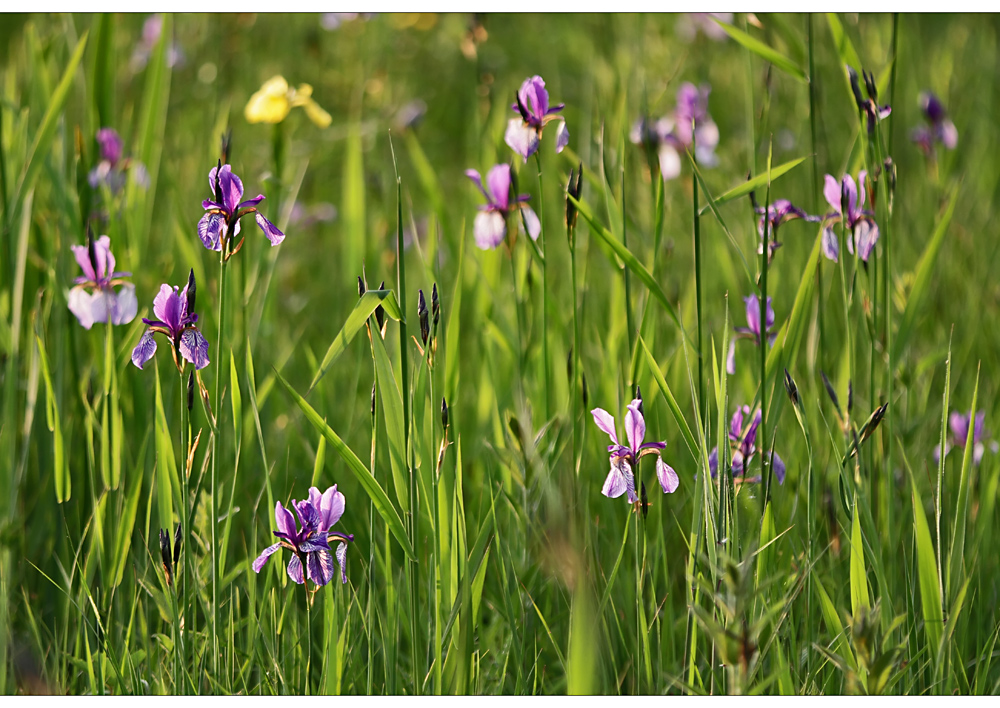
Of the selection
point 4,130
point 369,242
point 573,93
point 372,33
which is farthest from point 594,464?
point 573,93

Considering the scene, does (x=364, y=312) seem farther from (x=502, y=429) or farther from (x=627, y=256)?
(x=502, y=429)

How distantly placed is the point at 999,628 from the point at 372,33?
3281mm

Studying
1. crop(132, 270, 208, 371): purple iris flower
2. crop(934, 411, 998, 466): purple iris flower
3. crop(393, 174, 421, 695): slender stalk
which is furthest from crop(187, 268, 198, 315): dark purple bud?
crop(934, 411, 998, 466): purple iris flower

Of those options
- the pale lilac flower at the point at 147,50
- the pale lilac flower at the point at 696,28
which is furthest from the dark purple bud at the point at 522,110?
the pale lilac flower at the point at 147,50

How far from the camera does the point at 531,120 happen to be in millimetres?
1513

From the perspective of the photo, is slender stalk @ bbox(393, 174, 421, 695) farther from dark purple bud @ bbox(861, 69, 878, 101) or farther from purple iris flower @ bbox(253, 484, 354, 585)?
dark purple bud @ bbox(861, 69, 878, 101)

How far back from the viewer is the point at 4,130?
2.05 meters

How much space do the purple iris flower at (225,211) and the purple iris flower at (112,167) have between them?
96cm

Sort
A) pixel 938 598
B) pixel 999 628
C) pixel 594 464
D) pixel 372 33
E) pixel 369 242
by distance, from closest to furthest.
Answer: pixel 938 598, pixel 999 628, pixel 594 464, pixel 369 242, pixel 372 33

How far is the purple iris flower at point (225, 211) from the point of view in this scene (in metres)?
1.19

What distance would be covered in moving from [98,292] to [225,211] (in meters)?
0.55

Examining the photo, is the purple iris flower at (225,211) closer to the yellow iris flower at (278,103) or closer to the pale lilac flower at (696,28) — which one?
the yellow iris flower at (278,103)

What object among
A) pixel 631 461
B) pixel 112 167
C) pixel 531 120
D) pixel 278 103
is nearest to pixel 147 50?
pixel 112 167
